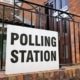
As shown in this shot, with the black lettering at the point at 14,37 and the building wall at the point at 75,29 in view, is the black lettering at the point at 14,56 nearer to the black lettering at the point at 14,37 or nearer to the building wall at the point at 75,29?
the black lettering at the point at 14,37

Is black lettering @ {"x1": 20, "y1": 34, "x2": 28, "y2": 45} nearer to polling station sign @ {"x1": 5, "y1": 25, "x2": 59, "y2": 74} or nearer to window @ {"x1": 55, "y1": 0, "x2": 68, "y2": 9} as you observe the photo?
polling station sign @ {"x1": 5, "y1": 25, "x2": 59, "y2": 74}

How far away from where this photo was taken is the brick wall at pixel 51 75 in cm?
205

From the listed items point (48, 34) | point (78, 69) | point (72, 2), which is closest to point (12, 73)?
point (48, 34)

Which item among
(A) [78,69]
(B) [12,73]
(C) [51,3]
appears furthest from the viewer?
(C) [51,3]

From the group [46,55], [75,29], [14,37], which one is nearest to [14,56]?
[14,37]

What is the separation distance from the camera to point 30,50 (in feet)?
7.46

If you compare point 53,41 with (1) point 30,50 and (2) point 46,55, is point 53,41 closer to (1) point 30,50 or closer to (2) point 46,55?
(2) point 46,55

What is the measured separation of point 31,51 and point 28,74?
0.95 feet

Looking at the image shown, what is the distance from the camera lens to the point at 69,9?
4.80 metres

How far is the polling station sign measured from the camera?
2121 mm

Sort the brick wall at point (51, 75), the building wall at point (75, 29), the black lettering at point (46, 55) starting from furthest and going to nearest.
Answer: the building wall at point (75, 29)
the black lettering at point (46, 55)
the brick wall at point (51, 75)

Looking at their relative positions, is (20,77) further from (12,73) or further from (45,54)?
(45,54)

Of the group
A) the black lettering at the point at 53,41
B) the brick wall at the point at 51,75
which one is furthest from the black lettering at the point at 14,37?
the black lettering at the point at 53,41

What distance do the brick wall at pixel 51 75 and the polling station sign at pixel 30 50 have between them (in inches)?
2.6
